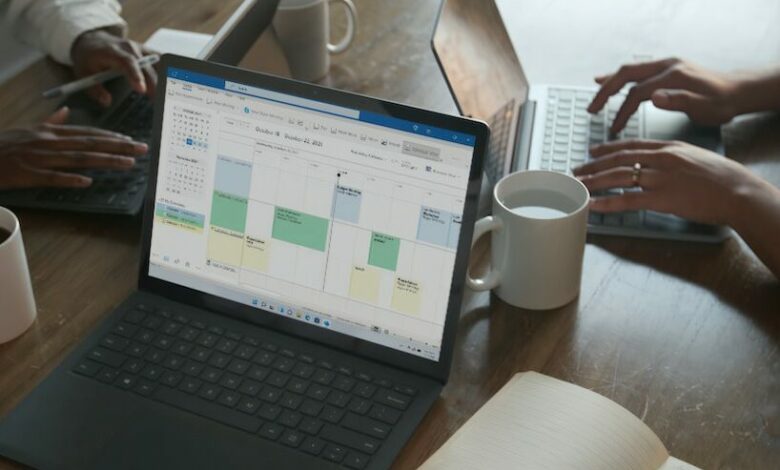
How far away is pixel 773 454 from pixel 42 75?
1231 millimetres

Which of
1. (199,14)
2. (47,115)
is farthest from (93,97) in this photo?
(199,14)

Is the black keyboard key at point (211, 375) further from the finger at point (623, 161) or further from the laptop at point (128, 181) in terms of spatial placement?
the finger at point (623, 161)

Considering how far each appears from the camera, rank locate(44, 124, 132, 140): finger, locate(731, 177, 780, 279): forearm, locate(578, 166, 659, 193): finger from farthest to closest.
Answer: locate(44, 124, 132, 140): finger → locate(578, 166, 659, 193): finger → locate(731, 177, 780, 279): forearm

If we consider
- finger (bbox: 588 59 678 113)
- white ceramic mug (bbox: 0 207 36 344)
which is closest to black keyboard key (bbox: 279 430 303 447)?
white ceramic mug (bbox: 0 207 36 344)

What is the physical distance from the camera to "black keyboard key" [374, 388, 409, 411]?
956 millimetres

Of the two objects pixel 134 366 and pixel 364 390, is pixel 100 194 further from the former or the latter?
pixel 364 390

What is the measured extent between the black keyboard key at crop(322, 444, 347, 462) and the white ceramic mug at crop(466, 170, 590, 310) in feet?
0.82

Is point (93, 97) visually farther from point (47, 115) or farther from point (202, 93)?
point (202, 93)

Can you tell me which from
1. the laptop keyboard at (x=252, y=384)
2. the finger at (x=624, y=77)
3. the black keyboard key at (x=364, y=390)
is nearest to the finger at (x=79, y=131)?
the laptop keyboard at (x=252, y=384)

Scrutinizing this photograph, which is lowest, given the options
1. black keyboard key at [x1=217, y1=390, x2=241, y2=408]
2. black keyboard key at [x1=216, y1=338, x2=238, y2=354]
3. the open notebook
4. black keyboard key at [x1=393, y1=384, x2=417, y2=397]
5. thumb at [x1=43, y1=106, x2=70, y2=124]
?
black keyboard key at [x1=217, y1=390, x2=241, y2=408]

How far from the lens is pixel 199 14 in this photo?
170 cm

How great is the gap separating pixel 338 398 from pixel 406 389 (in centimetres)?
7

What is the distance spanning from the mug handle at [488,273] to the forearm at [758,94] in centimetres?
54

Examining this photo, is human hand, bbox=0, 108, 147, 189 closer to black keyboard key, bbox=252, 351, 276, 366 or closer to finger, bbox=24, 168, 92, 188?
finger, bbox=24, 168, 92, 188
